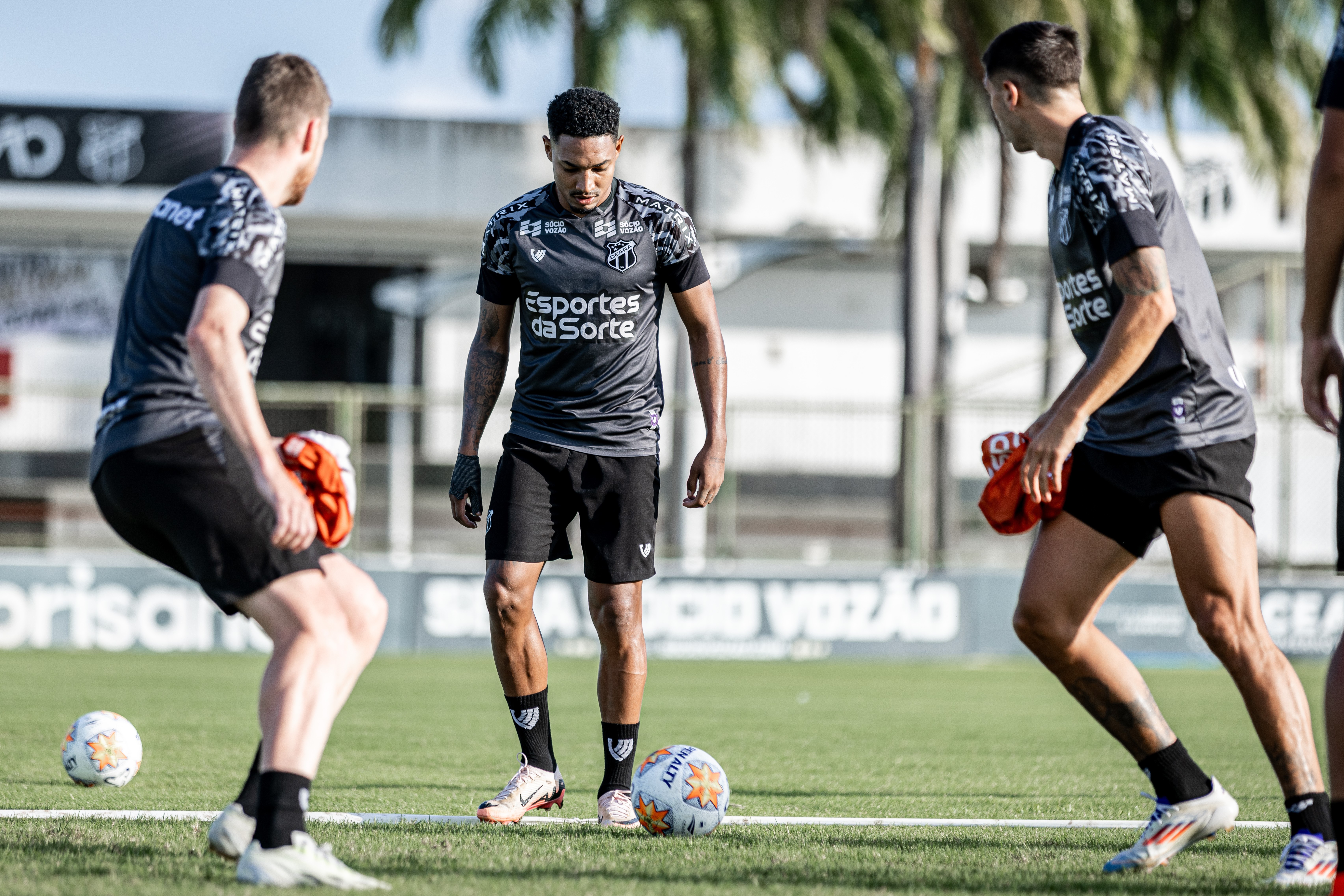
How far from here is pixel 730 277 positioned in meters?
27.0

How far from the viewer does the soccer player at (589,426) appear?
17.8ft

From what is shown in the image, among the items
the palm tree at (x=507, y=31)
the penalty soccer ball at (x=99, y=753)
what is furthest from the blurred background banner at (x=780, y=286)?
the penalty soccer ball at (x=99, y=753)

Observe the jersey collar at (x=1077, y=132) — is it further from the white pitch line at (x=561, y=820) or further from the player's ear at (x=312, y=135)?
the white pitch line at (x=561, y=820)

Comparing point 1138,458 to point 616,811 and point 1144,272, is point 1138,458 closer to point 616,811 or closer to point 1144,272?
point 1144,272

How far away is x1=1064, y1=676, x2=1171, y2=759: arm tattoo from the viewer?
4.45 metres

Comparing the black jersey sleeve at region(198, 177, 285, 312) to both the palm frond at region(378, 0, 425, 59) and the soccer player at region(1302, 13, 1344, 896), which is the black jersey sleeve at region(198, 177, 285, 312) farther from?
the palm frond at region(378, 0, 425, 59)

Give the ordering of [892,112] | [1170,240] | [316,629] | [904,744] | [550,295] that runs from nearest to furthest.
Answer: [316,629] → [1170,240] → [550,295] → [904,744] → [892,112]

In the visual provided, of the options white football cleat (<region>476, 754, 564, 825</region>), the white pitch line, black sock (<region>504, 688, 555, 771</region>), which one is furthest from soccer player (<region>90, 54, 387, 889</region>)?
black sock (<region>504, 688, 555, 771</region>)

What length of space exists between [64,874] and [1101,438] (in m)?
3.18

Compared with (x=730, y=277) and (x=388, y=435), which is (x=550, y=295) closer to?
(x=388, y=435)

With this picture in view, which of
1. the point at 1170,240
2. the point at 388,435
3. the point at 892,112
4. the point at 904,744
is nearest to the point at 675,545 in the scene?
the point at 388,435

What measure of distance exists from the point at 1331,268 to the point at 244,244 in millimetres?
2634

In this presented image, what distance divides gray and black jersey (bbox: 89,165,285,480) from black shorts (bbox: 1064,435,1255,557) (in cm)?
243

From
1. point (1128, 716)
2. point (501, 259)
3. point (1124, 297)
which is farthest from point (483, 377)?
point (1128, 716)
